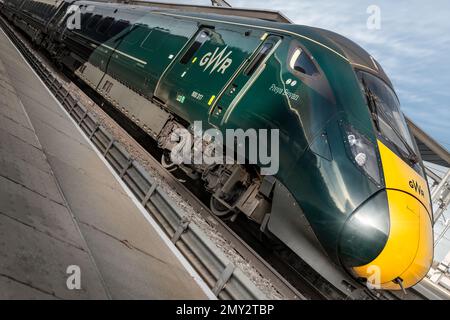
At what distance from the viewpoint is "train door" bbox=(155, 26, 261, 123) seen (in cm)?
720

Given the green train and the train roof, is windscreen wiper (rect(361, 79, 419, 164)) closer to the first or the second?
the green train

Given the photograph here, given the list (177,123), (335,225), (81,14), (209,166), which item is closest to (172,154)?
(177,123)

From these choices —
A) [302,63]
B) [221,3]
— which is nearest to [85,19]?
[221,3]

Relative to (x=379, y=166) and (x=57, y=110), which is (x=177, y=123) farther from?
(x=379, y=166)

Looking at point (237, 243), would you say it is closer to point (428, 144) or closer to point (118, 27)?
point (118, 27)

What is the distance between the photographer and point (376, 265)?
484 centimetres

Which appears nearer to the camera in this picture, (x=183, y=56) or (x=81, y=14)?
(x=183, y=56)

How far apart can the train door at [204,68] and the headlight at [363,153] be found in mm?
2497

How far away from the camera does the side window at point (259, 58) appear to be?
675 centimetres

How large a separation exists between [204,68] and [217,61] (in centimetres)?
32

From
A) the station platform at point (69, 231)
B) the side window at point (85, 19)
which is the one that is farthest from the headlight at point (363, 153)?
the side window at point (85, 19)

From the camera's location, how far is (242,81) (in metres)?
6.81

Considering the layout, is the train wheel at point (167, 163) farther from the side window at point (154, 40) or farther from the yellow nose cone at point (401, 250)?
the yellow nose cone at point (401, 250)

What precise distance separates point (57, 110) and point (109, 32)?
4.43 meters
